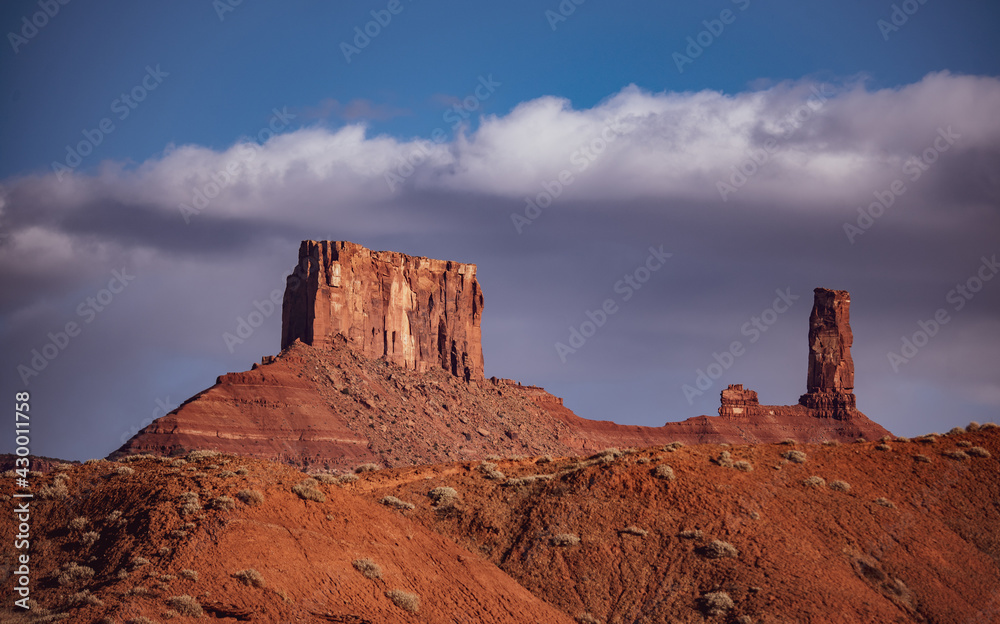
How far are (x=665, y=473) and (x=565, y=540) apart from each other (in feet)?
12.8

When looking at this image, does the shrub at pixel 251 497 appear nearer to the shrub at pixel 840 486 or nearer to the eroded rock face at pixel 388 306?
the shrub at pixel 840 486

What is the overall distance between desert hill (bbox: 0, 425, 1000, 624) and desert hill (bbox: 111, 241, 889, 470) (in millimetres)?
74139

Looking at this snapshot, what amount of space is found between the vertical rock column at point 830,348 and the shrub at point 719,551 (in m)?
134

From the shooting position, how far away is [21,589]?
2344 cm

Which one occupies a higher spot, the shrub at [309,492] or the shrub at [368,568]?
the shrub at [309,492]

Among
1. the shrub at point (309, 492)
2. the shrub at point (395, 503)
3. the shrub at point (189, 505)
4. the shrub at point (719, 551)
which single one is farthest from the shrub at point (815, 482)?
the shrub at point (189, 505)

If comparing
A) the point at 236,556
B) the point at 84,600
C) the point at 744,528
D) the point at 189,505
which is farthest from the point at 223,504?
the point at 744,528

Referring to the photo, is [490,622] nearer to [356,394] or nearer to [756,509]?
[756,509]

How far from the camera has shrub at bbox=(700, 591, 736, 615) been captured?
A: 26141 mm

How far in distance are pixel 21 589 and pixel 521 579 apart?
1160 cm

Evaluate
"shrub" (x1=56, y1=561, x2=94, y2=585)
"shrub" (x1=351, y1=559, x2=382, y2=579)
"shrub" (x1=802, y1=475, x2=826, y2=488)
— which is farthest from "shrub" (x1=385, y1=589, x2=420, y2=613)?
"shrub" (x1=802, y1=475, x2=826, y2=488)

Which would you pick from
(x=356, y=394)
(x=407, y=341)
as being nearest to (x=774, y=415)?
(x=407, y=341)

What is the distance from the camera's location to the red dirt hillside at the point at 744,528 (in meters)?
26.7

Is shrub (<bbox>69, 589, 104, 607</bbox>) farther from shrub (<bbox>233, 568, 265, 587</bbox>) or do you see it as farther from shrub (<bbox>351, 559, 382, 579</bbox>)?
shrub (<bbox>351, 559, 382, 579</bbox>)
